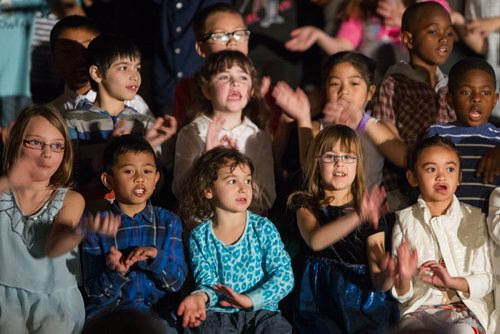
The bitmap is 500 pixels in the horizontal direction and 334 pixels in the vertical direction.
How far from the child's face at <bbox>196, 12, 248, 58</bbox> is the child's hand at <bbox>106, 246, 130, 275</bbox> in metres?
1.49

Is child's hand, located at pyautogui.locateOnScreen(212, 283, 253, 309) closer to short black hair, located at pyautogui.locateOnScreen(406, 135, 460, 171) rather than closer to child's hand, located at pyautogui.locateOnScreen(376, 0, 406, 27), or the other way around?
short black hair, located at pyautogui.locateOnScreen(406, 135, 460, 171)

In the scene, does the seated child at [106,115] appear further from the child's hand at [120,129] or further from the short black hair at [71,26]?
the short black hair at [71,26]

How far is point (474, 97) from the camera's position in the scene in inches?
199

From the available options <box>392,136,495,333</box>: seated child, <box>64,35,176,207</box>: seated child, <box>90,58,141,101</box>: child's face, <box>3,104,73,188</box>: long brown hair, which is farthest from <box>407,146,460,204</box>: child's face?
<box>3,104,73,188</box>: long brown hair

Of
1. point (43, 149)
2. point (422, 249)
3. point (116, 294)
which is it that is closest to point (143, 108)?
point (43, 149)

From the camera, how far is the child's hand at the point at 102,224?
429cm

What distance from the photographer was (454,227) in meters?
4.68

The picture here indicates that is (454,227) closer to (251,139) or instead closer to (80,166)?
(251,139)

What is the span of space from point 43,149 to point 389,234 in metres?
1.52

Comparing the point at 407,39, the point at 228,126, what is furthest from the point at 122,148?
the point at 407,39

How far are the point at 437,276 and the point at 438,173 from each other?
48cm

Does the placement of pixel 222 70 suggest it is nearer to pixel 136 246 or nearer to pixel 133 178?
pixel 133 178

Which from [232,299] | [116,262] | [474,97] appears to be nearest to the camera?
[116,262]

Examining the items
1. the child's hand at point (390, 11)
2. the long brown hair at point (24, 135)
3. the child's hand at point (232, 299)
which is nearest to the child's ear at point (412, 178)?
the child's hand at point (232, 299)
